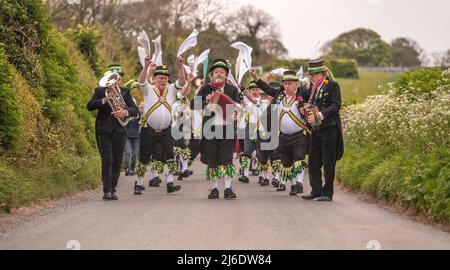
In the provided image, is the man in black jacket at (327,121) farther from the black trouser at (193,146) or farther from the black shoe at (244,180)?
the black trouser at (193,146)

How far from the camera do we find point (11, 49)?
16.5 metres

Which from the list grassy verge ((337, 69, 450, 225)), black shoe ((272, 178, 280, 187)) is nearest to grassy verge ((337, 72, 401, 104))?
grassy verge ((337, 69, 450, 225))

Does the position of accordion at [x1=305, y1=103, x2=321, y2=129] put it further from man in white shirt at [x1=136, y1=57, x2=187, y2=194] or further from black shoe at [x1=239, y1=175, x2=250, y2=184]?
black shoe at [x1=239, y1=175, x2=250, y2=184]

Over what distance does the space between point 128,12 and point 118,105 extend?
40.2m

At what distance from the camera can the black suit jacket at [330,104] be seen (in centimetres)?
1412

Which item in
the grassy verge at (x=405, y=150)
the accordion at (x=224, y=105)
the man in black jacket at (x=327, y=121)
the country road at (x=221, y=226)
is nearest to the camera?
the country road at (x=221, y=226)

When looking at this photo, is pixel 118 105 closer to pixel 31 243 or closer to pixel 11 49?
pixel 11 49

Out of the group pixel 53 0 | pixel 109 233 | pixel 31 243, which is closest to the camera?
pixel 31 243

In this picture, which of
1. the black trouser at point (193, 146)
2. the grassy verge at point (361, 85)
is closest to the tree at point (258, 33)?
the grassy verge at point (361, 85)

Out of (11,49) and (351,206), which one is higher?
(11,49)

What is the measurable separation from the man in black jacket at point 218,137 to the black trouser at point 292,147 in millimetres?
1332

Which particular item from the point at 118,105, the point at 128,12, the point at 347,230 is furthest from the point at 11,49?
the point at 128,12

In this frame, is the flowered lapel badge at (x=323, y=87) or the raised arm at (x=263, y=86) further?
the raised arm at (x=263, y=86)
